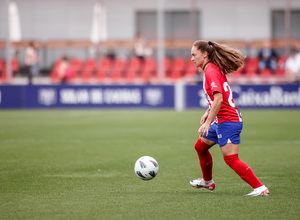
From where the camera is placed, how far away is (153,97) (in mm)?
22297

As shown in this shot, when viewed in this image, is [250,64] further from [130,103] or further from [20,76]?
[20,76]

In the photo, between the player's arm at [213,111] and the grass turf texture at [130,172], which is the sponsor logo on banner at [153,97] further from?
the player's arm at [213,111]

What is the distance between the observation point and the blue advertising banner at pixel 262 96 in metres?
21.2

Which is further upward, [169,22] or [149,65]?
[169,22]

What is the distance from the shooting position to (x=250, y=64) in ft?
90.0

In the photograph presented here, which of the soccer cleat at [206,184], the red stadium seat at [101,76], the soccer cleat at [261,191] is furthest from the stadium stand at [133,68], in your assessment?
the soccer cleat at [261,191]

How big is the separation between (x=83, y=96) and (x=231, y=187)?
16.2 m

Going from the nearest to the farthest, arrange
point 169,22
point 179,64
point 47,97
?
point 47,97
point 179,64
point 169,22

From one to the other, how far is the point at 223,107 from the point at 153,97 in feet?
52.5

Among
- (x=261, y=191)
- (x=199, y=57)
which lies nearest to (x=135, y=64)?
(x=199, y=57)

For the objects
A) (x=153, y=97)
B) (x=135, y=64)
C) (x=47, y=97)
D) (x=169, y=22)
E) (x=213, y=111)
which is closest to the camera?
(x=213, y=111)

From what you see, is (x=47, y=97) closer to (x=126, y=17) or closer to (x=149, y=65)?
(x=149, y=65)

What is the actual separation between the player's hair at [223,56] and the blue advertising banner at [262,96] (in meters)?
14.9

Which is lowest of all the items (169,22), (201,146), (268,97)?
(268,97)
